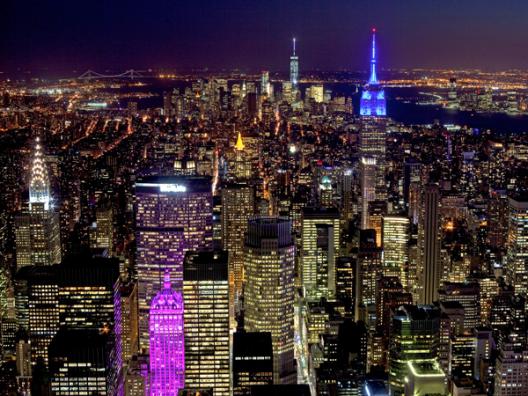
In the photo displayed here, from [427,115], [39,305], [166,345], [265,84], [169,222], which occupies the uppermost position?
[265,84]

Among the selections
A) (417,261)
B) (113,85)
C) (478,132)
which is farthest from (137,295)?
(478,132)

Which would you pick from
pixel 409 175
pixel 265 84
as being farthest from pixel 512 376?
pixel 409 175

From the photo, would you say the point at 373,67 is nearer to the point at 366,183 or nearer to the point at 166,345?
the point at 366,183

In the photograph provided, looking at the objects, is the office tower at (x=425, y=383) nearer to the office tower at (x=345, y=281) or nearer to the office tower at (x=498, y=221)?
the office tower at (x=345, y=281)

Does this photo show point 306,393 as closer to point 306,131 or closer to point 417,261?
point 417,261

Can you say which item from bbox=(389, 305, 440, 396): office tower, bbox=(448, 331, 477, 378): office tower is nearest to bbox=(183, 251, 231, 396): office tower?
bbox=(389, 305, 440, 396): office tower

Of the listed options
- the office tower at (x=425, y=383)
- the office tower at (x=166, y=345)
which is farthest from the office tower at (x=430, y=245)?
the office tower at (x=425, y=383)
